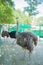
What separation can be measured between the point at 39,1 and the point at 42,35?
5.61 feet

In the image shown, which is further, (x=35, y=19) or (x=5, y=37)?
(x=35, y=19)

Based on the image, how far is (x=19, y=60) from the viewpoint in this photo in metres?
2.84

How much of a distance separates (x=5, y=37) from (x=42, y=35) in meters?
2.16

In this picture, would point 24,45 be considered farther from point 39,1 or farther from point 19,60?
point 39,1

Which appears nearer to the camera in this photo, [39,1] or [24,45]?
[24,45]

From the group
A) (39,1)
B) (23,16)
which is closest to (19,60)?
(39,1)

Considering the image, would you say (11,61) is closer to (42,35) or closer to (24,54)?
(24,54)

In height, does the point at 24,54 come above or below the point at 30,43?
below

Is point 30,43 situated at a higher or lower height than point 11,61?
higher

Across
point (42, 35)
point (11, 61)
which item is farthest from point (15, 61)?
point (42, 35)

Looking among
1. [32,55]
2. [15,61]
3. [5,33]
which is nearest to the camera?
[15,61]

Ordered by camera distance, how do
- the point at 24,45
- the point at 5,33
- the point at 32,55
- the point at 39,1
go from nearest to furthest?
the point at 24,45 < the point at 32,55 < the point at 5,33 < the point at 39,1

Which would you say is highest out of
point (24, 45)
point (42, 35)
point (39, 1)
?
point (39, 1)

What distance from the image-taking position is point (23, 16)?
12.9 metres
